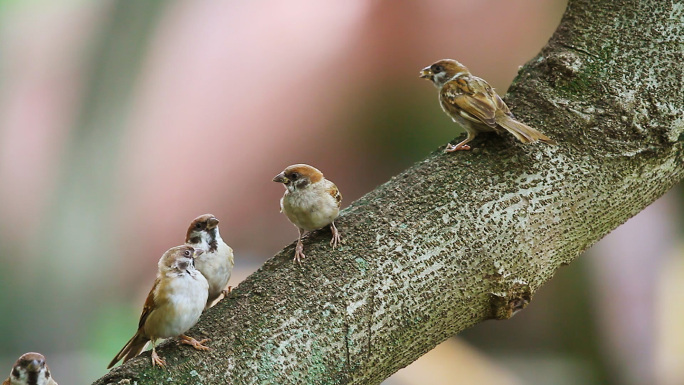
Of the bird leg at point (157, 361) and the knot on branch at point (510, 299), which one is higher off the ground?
the bird leg at point (157, 361)

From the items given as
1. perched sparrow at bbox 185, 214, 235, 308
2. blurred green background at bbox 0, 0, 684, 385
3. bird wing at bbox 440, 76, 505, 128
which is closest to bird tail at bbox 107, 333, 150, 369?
perched sparrow at bbox 185, 214, 235, 308

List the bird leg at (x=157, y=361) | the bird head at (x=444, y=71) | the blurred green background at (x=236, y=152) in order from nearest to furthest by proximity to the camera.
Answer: the bird leg at (x=157, y=361) < the bird head at (x=444, y=71) < the blurred green background at (x=236, y=152)

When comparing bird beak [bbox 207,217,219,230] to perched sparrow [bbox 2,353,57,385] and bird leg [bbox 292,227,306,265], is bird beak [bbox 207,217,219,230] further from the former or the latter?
perched sparrow [bbox 2,353,57,385]

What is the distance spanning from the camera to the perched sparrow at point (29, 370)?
68.9 inches

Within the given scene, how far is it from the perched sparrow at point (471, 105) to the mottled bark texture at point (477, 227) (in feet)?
0.14

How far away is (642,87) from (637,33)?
19cm

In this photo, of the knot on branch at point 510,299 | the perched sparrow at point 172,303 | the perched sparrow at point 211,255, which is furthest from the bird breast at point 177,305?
the knot on branch at point 510,299

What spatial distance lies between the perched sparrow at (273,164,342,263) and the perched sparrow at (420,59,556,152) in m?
0.38

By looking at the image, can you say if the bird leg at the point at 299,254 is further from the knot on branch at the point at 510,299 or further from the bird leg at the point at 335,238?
the knot on branch at the point at 510,299

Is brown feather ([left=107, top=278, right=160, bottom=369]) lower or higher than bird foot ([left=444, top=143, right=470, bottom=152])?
lower

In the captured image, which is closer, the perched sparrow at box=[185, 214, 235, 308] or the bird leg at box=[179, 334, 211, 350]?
the bird leg at box=[179, 334, 211, 350]

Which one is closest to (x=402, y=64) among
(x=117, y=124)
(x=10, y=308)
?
(x=117, y=124)

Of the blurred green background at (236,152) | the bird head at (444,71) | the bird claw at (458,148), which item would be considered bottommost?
the blurred green background at (236,152)

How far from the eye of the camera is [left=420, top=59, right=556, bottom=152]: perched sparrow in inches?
70.1
